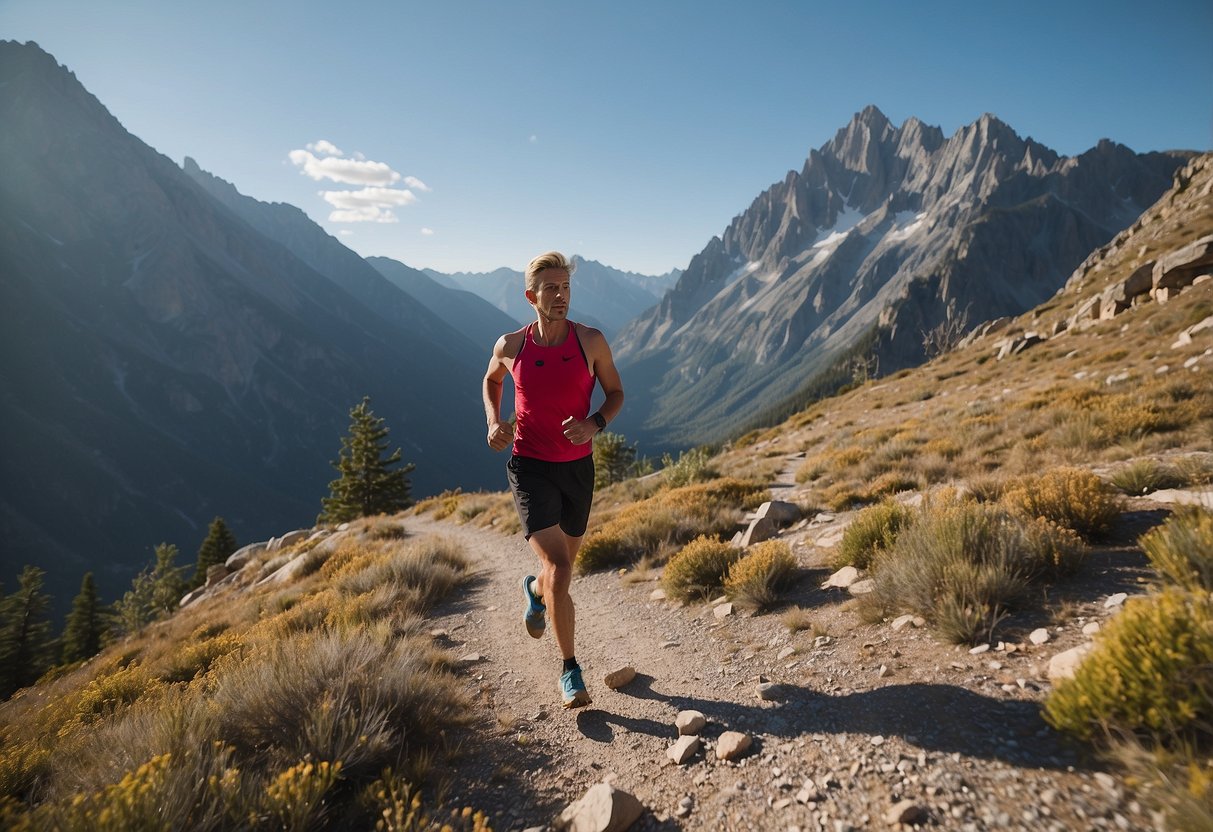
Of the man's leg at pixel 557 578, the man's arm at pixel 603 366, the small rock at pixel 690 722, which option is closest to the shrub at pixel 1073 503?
the small rock at pixel 690 722

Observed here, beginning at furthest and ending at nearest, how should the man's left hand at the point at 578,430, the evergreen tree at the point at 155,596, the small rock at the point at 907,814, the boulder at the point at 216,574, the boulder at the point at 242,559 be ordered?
the evergreen tree at the point at 155,596, the boulder at the point at 242,559, the boulder at the point at 216,574, the man's left hand at the point at 578,430, the small rock at the point at 907,814

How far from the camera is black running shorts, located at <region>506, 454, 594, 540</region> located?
14.4 ft

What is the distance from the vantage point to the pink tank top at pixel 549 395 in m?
4.41

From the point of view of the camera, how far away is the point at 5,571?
416ft

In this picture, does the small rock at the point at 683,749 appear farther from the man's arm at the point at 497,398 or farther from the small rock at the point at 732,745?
the man's arm at the point at 497,398

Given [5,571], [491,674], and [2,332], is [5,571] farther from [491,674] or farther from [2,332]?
[491,674]

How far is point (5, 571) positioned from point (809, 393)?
24411cm

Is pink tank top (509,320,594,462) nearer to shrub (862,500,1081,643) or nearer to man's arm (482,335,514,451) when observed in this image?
man's arm (482,335,514,451)

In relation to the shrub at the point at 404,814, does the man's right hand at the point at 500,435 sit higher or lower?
higher

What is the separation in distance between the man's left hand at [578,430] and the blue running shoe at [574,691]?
2017mm

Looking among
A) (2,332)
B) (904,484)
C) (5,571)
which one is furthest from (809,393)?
(2,332)

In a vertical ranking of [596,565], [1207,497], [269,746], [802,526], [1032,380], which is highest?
[1032,380]

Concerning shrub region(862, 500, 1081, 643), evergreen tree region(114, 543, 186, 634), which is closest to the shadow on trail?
shrub region(862, 500, 1081, 643)

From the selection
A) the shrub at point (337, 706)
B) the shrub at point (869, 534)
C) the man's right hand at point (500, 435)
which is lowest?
the shrub at point (337, 706)
